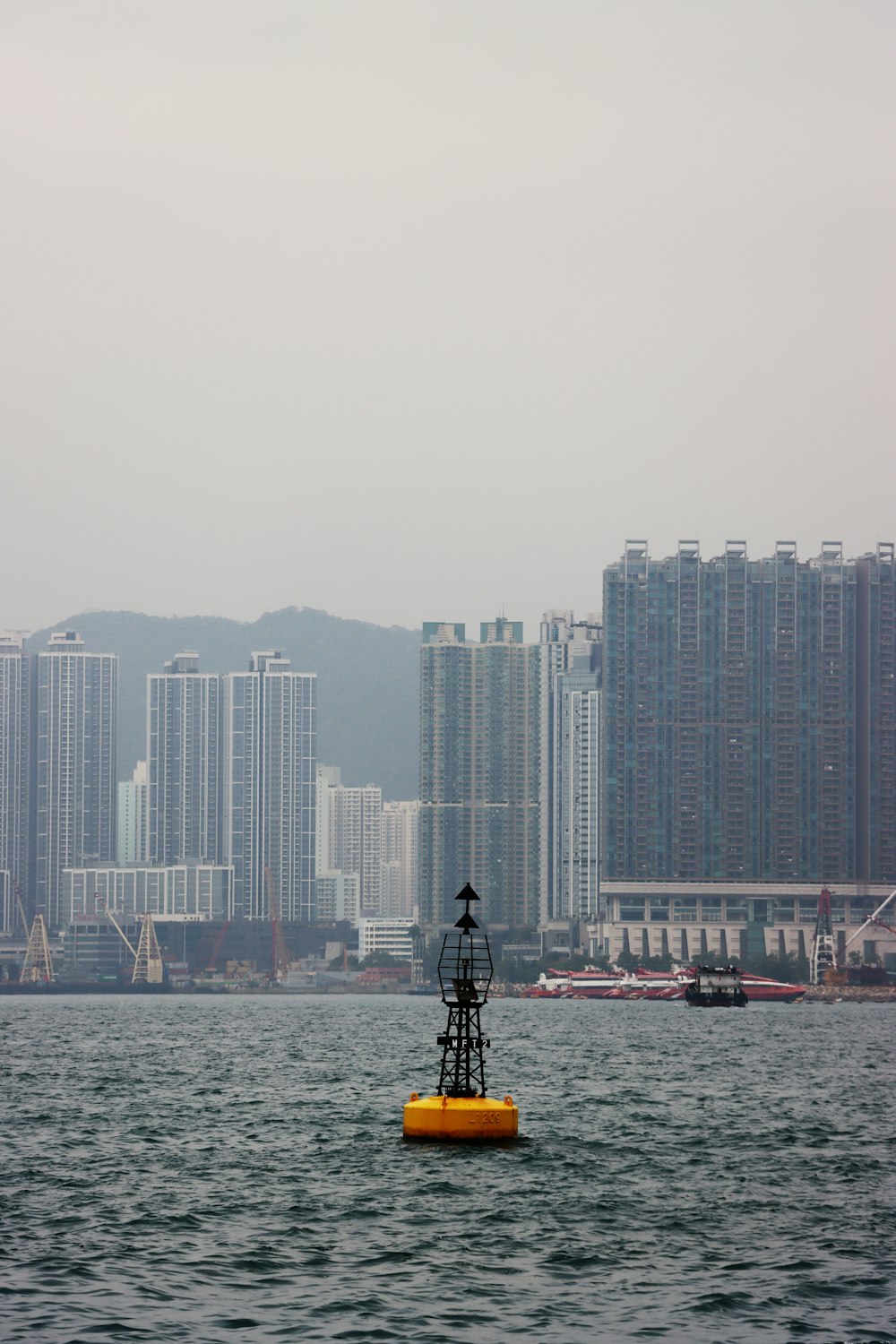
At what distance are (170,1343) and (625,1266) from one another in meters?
10.1

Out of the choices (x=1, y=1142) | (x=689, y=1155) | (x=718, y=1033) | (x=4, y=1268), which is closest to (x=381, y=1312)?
(x=4, y=1268)

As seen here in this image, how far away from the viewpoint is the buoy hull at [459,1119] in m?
50.6

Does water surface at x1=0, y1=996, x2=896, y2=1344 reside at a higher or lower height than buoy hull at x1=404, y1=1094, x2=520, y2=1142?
lower

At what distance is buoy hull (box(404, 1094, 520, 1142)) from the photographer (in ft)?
166

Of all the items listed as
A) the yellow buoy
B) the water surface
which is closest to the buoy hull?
the yellow buoy

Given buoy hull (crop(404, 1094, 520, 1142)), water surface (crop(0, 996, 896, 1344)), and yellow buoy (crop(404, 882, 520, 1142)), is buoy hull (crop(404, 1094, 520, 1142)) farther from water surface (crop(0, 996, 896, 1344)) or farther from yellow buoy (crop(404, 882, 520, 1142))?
water surface (crop(0, 996, 896, 1344))

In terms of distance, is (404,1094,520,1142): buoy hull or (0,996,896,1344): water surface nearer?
(0,996,896,1344): water surface

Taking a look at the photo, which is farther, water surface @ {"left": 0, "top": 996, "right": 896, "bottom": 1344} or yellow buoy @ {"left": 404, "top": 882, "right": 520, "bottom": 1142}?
yellow buoy @ {"left": 404, "top": 882, "right": 520, "bottom": 1142}

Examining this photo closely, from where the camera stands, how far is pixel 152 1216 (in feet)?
140

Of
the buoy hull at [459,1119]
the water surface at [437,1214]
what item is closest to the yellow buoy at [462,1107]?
the buoy hull at [459,1119]

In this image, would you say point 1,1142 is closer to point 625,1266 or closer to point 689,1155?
point 689,1155

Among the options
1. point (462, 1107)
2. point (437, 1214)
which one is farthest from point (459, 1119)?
point (437, 1214)

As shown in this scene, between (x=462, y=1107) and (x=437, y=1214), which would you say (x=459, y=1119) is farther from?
(x=437, y=1214)

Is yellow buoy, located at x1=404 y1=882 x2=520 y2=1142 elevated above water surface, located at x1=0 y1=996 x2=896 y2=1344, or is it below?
above
